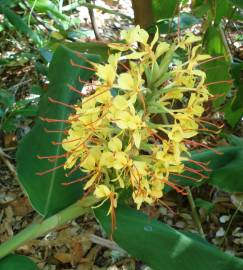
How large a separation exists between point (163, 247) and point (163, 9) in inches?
30.4

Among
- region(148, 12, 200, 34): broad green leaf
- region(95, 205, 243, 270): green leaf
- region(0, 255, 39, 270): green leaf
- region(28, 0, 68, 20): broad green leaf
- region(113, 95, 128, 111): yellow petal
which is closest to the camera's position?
region(113, 95, 128, 111): yellow petal

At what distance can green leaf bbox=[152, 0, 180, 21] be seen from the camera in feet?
5.17

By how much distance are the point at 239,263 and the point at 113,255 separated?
0.65 metres

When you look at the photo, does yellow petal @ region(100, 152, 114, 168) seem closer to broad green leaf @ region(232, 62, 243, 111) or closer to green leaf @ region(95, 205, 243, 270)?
green leaf @ region(95, 205, 243, 270)

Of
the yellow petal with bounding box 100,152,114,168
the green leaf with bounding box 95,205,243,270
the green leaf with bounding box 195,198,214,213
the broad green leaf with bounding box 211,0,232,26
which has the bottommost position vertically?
the green leaf with bounding box 195,198,214,213

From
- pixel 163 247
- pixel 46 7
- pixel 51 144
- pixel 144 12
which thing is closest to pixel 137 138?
pixel 163 247

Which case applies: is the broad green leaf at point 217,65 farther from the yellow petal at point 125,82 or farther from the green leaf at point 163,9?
the yellow petal at point 125,82

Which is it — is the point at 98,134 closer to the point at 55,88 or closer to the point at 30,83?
the point at 55,88

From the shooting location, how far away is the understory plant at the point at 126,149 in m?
0.95

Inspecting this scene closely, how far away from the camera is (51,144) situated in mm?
1283

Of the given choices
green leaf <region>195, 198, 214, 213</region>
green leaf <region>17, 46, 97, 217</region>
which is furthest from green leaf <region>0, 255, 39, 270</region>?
green leaf <region>195, 198, 214, 213</region>

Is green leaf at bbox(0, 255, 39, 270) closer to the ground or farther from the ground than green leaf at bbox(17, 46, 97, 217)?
closer to the ground

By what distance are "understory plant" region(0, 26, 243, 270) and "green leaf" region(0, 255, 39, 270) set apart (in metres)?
0.04

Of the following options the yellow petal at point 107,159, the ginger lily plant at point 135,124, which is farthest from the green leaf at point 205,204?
the yellow petal at point 107,159
